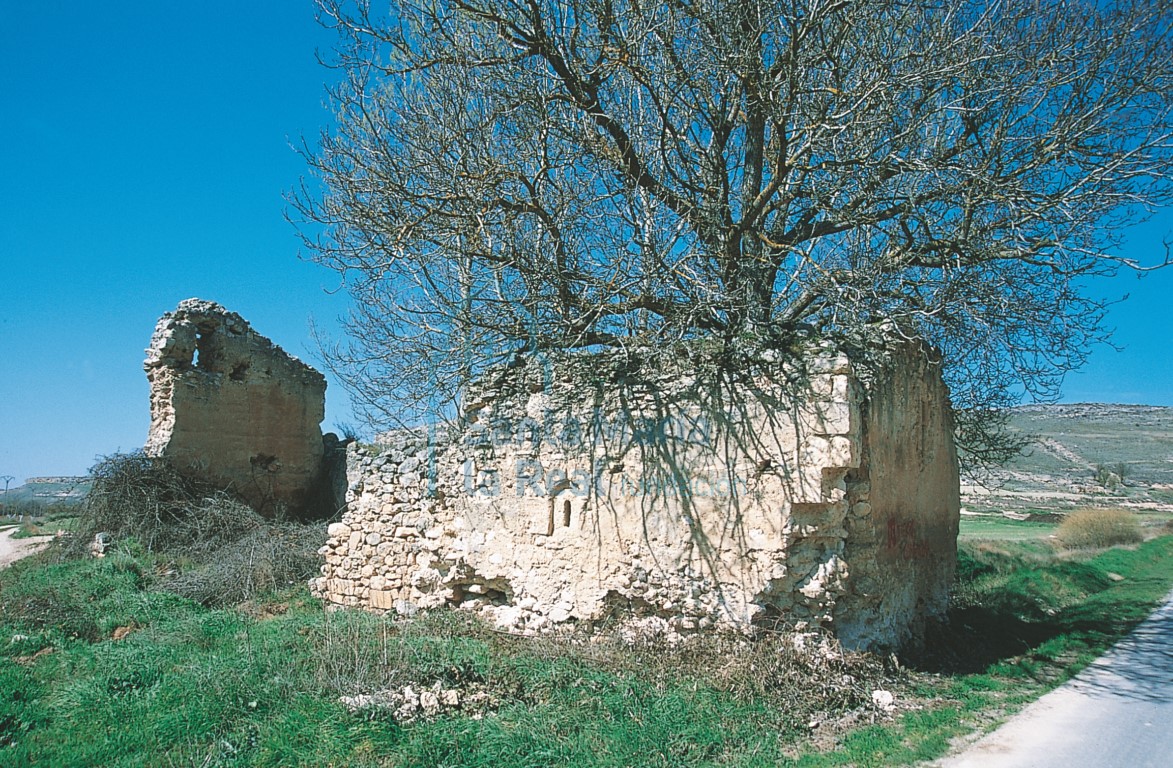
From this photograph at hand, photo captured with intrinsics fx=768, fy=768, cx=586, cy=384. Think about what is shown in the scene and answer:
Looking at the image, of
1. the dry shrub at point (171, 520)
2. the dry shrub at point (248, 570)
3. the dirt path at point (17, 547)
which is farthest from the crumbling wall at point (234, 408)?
the dirt path at point (17, 547)

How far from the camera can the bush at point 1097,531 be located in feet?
73.7

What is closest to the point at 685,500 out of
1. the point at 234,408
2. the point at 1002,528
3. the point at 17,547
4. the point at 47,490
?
the point at 234,408

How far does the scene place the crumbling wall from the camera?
14648mm

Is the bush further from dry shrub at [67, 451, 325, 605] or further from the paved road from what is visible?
dry shrub at [67, 451, 325, 605]

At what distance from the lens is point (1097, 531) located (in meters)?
22.9

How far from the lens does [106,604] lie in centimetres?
997

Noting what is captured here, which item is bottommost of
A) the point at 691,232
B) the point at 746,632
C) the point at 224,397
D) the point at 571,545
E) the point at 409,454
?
the point at 746,632

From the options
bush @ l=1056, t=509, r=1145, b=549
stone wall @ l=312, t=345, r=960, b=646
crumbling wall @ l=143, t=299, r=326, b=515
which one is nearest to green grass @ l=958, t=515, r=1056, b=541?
bush @ l=1056, t=509, r=1145, b=549

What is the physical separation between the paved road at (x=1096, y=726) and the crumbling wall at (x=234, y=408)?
14.0m

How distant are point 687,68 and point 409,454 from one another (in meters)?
5.54

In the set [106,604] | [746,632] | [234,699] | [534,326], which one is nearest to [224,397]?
[106,604]

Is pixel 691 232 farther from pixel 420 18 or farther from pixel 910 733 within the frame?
pixel 910 733

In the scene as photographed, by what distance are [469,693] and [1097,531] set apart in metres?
23.5

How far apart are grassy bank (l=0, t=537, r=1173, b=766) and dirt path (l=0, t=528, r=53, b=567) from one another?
793cm
